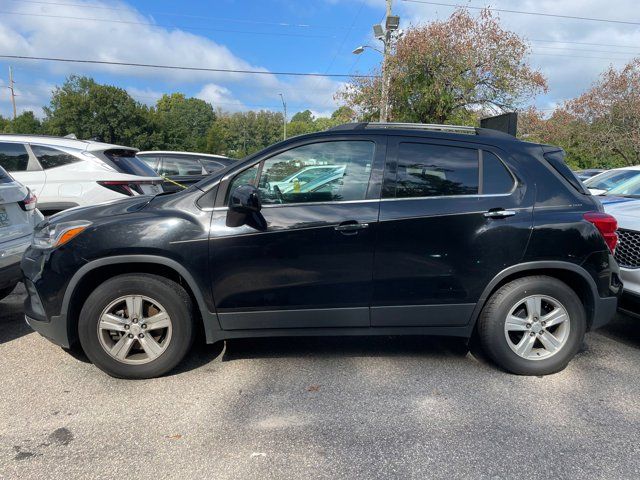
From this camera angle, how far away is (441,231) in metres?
3.33

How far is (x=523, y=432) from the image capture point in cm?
281

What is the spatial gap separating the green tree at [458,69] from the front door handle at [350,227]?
53.8ft

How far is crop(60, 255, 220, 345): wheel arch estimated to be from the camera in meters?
3.19

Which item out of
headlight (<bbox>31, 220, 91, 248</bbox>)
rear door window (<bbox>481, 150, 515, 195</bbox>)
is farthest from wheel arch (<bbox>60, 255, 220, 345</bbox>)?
rear door window (<bbox>481, 150, 515, 195</bbox>)

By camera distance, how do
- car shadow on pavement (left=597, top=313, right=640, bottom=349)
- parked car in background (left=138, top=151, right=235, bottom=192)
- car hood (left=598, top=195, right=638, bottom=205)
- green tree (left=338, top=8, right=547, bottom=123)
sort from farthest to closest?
green tree (left=338, top=8, right=547, bottom=123)
parked car in background (left=138, top=151, right=235, bottom=192)
car hood (left=598, top=195, right=638, bottom=205)
car shadow on pavement (left=597, top=313, right=640, bottom=349)

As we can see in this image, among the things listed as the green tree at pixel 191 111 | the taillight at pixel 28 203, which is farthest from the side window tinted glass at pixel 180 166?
the green tree at pixel 191 111

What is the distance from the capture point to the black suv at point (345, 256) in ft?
10.6

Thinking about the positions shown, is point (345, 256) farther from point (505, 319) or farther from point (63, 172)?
point (63, 172)

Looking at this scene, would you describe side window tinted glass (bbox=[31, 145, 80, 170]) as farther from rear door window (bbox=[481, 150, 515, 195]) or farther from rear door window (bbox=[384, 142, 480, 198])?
rear door window (bbox=[481, 150, 515, 195])

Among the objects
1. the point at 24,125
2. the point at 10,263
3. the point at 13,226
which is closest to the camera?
the point at 10,263

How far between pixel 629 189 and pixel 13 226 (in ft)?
22.6

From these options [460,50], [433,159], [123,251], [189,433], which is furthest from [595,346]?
[460,50]

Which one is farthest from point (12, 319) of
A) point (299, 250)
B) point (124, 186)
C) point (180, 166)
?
point (180, 166)

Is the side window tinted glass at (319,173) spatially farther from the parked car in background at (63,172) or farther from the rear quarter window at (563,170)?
the parked car in background at (63,172)
